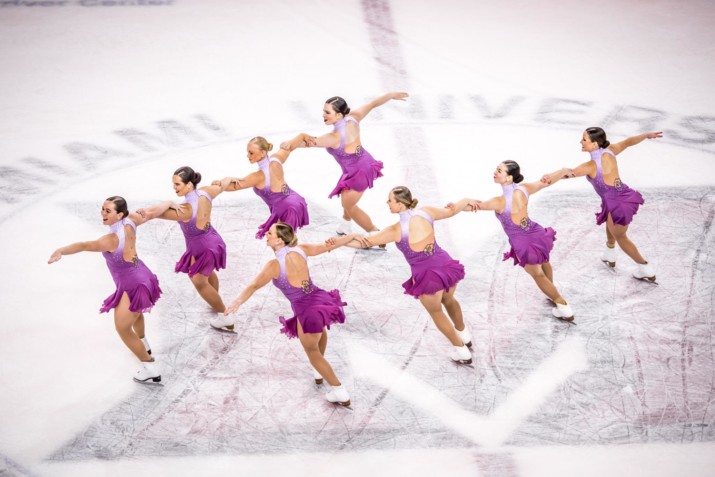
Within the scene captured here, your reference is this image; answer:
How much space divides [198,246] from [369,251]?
2198mm

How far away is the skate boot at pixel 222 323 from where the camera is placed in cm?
851

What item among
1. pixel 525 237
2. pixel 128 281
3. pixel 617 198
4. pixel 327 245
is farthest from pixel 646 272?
pixel 128 281

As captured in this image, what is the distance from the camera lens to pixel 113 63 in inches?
535

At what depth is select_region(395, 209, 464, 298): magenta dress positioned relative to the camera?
25.5 feet

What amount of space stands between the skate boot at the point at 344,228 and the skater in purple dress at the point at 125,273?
2.63 m

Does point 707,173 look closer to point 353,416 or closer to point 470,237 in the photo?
point 470,237

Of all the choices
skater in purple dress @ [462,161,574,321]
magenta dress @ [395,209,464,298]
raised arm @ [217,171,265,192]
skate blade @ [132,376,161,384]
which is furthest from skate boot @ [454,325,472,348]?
skate blade @ [132,376,161,384]

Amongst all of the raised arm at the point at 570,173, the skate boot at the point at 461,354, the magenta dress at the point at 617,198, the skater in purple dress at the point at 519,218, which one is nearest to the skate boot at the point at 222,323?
the skate boot at the point at 461,354

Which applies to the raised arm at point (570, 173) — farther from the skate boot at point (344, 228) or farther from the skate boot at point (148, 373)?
the skate boot at point (148, 373)

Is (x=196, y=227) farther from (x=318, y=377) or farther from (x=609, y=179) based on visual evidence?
(x=609, y=179)

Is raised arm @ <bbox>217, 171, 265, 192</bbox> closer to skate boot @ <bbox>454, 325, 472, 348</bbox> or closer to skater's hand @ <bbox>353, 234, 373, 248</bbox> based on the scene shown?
skater's hand @ <bbox>353, 234, 373, 248</bbox>

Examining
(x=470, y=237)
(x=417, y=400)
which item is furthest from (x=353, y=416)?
(x=470, y=237)

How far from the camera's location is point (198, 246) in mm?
8234

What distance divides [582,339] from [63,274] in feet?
17.1
